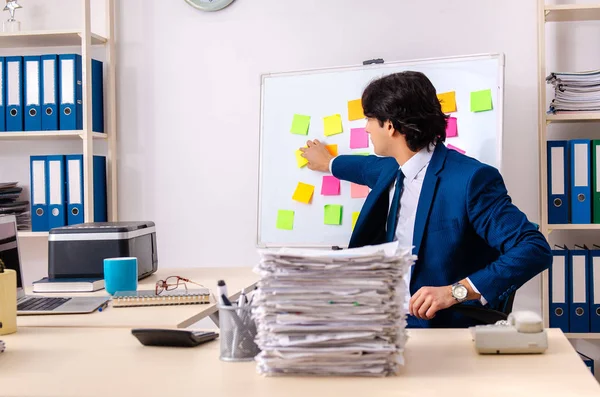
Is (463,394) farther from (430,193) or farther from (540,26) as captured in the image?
(540,26)

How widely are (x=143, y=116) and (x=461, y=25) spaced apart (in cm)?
158

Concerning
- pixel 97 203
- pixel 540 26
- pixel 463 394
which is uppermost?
pixel 540 26

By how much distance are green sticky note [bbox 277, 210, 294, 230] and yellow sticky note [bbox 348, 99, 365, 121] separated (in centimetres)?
48

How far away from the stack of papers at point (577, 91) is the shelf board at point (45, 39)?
2121 mm

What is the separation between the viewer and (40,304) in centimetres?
193

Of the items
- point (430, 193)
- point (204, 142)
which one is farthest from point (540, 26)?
point (204, 142)

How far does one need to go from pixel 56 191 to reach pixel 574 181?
2.31 meters

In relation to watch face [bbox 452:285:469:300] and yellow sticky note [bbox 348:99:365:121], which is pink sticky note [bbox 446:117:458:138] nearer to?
yellow sticky note [bbox 348:99:365:121]

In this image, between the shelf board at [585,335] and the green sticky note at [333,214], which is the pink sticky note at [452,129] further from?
the shelf board at [585,335]

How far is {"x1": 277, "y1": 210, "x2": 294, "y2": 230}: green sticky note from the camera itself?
3.20m

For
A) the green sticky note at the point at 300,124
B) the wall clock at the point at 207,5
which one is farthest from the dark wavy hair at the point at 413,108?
the wall clock at the point at 207,5

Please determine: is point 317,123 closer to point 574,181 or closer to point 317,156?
point 317,156

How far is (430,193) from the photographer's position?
219cm

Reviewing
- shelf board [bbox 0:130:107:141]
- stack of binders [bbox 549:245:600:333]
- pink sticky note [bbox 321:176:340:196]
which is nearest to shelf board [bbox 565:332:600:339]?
stack of binders [bbox 549:245:600:333]
